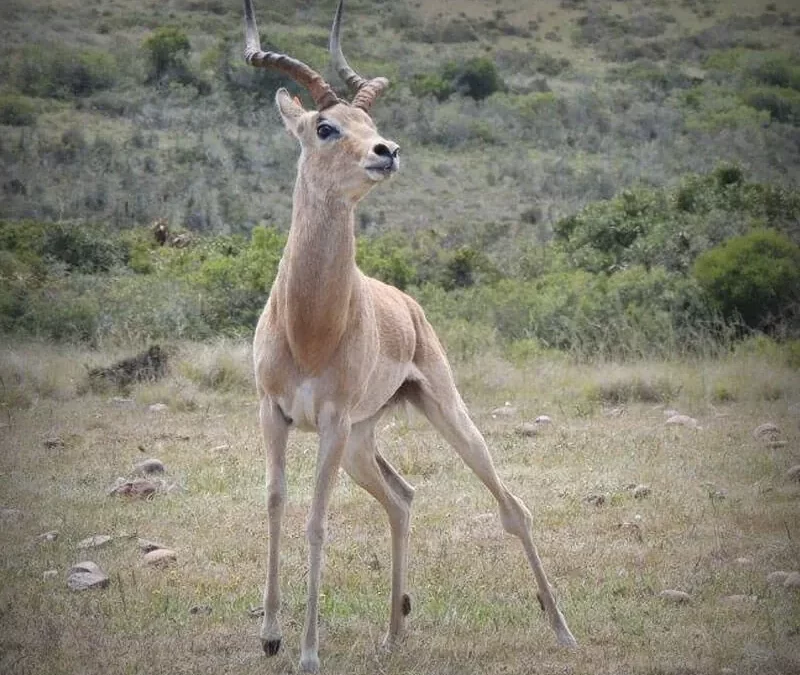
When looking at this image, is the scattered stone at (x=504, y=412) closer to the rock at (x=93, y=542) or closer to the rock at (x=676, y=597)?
the rock at (x=93, y=542)

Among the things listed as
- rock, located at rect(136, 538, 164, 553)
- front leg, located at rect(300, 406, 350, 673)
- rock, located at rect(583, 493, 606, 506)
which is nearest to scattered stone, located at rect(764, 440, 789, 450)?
rock, located at rect(583, 493, 606, 506)

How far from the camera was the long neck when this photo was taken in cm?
695

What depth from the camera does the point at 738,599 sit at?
830cm

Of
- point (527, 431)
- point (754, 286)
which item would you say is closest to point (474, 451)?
point (527, 431)

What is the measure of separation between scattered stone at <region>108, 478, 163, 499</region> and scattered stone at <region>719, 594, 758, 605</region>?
4.44 meters

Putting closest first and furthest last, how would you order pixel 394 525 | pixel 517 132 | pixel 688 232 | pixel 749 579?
pixel 394 525
pixel 749 579
pixel 688 232
pixel 517 132

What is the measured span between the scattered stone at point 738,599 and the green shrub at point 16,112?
3227 centimetres

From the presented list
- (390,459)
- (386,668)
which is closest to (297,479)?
(390,459)

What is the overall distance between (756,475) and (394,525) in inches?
183

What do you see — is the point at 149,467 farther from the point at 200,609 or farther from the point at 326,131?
the point at 326,131

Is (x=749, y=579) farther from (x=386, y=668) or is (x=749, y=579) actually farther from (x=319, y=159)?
(x=319, y=159)

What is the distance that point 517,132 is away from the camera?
4028 centimetres

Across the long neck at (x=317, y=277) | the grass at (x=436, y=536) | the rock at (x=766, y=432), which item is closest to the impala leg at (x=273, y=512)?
the grass at (x=436, y=536)

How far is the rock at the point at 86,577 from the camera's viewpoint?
8.12 m
